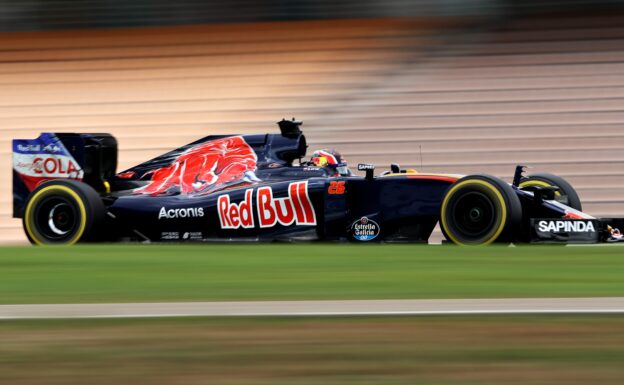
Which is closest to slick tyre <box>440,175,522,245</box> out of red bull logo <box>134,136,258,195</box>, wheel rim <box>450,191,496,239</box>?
wheel rim <box>450,191,496,239</box>

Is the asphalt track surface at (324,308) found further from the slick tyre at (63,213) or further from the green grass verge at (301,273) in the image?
the slick tyre at (63,213)

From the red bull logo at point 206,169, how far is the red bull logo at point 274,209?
55cm

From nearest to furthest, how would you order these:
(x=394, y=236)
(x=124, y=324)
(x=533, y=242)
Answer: (x=124, y=324)
(x=533, y=242)
(x=394, y=236)

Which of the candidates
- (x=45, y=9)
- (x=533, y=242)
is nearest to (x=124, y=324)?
(x=533, y=242)

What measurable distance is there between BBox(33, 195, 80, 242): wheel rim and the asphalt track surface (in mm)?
5640

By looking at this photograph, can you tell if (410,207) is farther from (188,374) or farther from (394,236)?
(188,374)

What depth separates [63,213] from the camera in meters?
11.7

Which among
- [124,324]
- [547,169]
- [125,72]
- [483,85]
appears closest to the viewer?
[124,324]

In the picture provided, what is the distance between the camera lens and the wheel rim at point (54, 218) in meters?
11.6

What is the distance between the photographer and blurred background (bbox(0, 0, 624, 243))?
16875 mm

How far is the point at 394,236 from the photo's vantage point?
1093 cm

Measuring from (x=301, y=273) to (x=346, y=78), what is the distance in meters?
11.2

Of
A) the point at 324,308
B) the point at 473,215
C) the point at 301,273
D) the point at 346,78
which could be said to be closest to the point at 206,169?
the point at 473,215

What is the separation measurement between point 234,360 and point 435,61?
45.9 feet
